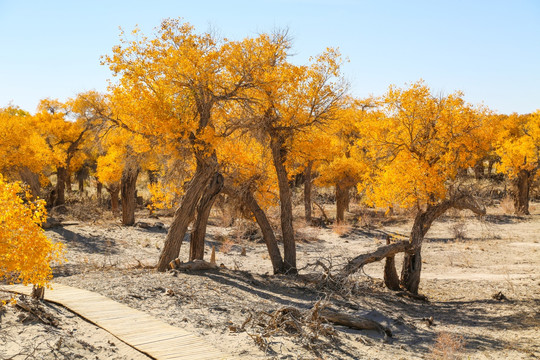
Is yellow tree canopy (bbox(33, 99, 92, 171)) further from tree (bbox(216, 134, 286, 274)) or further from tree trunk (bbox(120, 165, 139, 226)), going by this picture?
tree (bbox(216, 134, 286, 274))

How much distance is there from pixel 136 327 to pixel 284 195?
→ 8873 millimetres

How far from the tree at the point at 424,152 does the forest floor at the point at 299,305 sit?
284cm

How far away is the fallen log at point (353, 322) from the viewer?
10.9 meters

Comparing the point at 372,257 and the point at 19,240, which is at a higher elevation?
the point at 19,240

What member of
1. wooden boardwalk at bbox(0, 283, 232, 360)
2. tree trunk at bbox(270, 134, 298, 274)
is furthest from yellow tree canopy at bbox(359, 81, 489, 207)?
wooden boardwalk at bbox(0, 283, 232, 360)

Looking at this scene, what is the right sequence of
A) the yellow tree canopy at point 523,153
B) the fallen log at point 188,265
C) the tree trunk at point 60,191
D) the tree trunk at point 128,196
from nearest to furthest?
the fallen log at point 188,265
the tree trunk at point 128,196
the tree trunk at point 60,191
the yellow tree canopy at point 523,153

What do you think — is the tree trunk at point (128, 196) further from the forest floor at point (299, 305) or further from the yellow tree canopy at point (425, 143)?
the yellow tree canopy at point (425, 143)

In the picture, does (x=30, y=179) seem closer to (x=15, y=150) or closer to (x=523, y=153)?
(x=15, y=150)

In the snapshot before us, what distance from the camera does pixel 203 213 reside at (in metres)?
15.9

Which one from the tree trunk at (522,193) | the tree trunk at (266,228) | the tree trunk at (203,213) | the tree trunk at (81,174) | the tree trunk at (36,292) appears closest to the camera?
the tree trunk at (36,292)

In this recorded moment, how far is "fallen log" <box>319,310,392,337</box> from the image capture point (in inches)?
430

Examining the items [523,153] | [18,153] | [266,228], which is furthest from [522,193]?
[18,153]

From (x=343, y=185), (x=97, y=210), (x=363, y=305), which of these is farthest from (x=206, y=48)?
(x=97, y=210)

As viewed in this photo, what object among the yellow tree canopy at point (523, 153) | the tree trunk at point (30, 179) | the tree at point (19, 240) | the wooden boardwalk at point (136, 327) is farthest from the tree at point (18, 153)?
the yellow tree canopy at point (523, 153)
